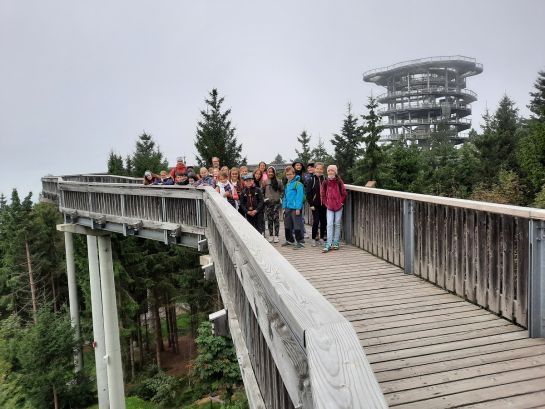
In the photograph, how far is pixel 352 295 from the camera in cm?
580

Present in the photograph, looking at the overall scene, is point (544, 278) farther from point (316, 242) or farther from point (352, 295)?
point (316, 242)

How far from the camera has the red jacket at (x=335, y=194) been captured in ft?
27.9

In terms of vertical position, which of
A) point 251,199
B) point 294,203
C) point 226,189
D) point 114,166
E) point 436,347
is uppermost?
point 114,166

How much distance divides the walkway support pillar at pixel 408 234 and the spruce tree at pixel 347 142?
130 feet

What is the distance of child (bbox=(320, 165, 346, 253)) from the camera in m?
8.50

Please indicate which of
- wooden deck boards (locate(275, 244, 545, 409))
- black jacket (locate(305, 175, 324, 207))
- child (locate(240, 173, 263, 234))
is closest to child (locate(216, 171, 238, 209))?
child (locate(240, 173, 263, 234))

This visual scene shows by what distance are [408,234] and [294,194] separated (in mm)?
2817

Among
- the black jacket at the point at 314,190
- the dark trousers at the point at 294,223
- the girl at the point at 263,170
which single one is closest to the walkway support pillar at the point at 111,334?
the girl at the point at 263,170

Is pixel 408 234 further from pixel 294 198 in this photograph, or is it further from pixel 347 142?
pixel 347 142

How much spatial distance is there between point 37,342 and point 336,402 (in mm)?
24372

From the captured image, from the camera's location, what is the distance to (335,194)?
8.53m

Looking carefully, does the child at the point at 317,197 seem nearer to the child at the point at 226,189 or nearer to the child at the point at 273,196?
the child at the point at 273,196

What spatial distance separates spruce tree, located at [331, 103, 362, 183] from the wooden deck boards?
133 ft

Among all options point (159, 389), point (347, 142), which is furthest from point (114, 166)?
point (347, 142)
